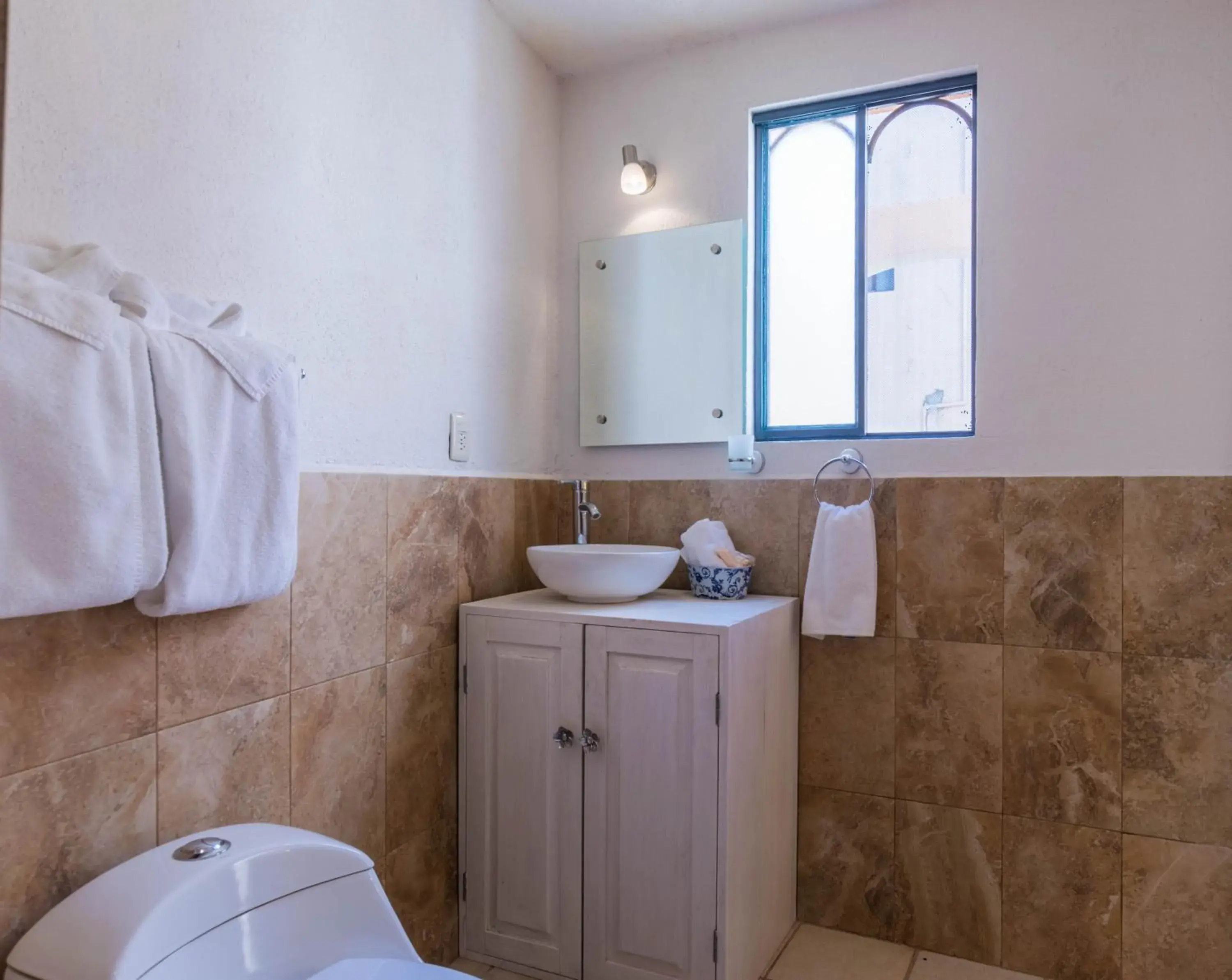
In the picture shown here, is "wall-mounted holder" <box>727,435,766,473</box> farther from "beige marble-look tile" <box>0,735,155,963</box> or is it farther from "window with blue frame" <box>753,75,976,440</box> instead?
"beige marble-look tile" <box>0,735,155,963</box>

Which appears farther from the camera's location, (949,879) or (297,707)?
(949,879)

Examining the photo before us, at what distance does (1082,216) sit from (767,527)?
99cm

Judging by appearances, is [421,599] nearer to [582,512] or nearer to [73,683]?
[582,512]

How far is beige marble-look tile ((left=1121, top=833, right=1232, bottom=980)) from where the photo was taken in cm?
166

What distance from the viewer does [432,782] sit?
70.5 inches

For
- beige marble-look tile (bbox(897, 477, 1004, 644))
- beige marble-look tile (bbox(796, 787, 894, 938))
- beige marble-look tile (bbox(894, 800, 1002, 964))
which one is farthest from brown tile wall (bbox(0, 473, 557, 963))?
beige marble-look tile (bbox(894, 800, 1002, 964))

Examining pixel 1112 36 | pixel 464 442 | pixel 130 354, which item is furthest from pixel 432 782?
pixel 1112 36

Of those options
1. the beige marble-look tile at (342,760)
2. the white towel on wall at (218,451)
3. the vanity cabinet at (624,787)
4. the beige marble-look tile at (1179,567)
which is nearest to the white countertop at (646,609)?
the vanity cabinet at (624,787)

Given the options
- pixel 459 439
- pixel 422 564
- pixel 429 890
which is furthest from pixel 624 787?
pixel 459 439

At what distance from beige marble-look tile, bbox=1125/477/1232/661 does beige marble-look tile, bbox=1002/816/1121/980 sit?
44cm

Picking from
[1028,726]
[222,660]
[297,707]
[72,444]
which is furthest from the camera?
[1028,726]

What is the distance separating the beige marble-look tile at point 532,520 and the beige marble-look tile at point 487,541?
0.7 inches

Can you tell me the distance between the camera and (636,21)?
6.82 feet

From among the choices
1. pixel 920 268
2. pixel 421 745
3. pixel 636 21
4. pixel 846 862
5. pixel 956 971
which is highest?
pixel 636 21
